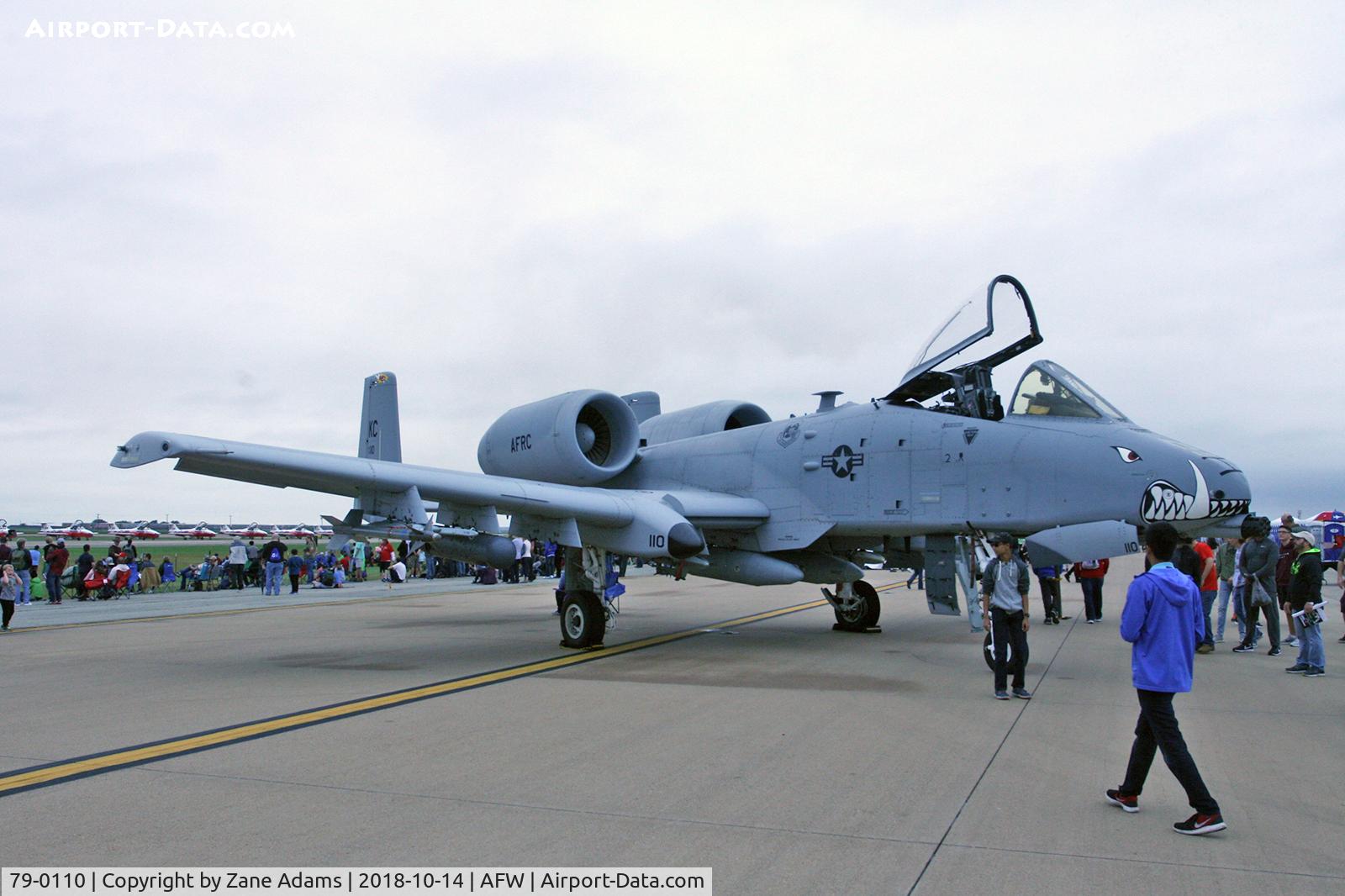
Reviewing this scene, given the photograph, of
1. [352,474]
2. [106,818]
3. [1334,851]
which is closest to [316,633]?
[352,474]

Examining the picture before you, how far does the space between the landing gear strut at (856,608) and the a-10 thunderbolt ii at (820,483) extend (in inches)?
1.1

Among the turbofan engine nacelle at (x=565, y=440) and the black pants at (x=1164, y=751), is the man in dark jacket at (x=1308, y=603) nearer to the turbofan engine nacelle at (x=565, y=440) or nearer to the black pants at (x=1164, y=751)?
the black pants at (x=1164, y=751)

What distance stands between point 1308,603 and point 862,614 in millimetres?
5668

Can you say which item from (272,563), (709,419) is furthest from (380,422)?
(272,563)

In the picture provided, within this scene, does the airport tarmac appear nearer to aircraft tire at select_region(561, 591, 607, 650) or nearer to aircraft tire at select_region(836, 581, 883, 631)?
aircraft tire at select_region(561, 591, 607, 650)

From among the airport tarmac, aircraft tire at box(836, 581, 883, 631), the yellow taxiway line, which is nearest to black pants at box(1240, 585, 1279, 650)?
the airport tarmac

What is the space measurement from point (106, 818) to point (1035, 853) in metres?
4.41

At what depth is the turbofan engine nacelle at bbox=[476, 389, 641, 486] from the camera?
13.1m

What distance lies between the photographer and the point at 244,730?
658 centimetres

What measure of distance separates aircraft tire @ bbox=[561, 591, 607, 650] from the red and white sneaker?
25.6 feet

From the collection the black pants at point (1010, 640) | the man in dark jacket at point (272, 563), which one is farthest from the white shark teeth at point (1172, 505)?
the man in dark jacket at point (272, 563)

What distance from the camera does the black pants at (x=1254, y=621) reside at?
10.9 metres

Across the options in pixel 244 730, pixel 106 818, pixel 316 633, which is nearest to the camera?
pixel 106 818

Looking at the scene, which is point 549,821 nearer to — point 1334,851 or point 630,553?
point 1334,851
